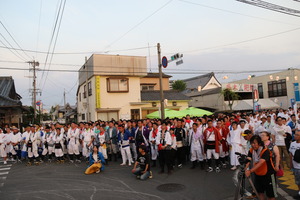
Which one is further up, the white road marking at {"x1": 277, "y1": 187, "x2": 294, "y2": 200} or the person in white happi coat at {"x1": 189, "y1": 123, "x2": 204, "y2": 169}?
the person in white happi coat at {"x1": 189, "y1": 123, "x2": 204, "y2": 169}

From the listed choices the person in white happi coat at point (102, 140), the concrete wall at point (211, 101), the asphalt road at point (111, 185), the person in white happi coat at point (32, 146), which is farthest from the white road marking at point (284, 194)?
the concrete wall at point (211, 101)

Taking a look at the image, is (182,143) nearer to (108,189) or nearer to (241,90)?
(108,189)

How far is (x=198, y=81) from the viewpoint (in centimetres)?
5403

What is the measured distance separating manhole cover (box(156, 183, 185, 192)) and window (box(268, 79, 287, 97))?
1425 inches

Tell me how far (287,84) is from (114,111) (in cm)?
2870

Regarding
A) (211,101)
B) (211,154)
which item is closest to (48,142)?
(211,154)

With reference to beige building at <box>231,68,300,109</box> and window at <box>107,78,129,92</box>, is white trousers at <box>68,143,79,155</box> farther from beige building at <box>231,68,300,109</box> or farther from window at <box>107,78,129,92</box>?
beige building at <box>231,68,300,109</box>

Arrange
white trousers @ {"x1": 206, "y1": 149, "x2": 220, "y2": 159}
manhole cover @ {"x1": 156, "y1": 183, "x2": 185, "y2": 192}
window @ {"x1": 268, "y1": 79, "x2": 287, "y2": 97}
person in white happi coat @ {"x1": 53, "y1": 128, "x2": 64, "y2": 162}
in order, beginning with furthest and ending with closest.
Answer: window @ {"x1": 268, "y1": 79, "x2": 287, "y2": 97} < person in white happi coat @ {"x1": 53, "y1": 128, "x2": 64, "y2": 162} < white trousers @ {"x1": 206, "y1": 149, "x2": 220, "y2": 159} < manhole cover @ {"x1": 156, "y1": 183, "x2": 185, "y2": 192}

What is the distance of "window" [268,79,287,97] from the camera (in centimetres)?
3688

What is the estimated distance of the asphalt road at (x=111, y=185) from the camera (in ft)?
21.1

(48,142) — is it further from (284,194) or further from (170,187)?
(284,194)

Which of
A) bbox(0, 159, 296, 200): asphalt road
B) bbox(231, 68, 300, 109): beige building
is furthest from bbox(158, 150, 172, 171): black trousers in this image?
bbox(231, 68, 300, 109): beige building

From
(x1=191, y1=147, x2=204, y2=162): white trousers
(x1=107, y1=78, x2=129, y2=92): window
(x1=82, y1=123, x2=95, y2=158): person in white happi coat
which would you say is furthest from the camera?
(x1=107, y1=78, x2=129, y2=92): window

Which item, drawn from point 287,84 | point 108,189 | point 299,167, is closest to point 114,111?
point 108,189
